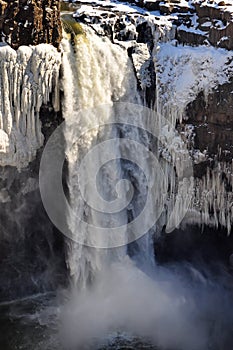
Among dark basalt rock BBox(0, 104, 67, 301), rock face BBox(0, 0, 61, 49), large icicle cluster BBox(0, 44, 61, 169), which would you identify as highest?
rock face BBox(0, 0, 61, 49)

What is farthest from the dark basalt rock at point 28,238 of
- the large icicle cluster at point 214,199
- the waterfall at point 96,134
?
the large icicle cluster at point 214,199

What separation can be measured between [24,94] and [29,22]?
1.59 metres

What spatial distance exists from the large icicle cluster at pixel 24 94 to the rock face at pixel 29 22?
0.69 ft

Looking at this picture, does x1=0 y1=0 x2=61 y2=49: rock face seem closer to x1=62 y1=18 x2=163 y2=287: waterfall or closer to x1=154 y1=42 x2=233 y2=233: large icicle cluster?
x1=62 y1=18 x2=163 y2=287: waterfall

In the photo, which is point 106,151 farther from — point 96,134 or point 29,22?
point 29,22

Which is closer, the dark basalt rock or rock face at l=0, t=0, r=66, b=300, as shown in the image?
rock face at l=0, t=0, r=66, b=300

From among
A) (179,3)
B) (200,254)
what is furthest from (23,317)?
(179,3)

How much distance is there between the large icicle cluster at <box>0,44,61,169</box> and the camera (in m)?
11.6

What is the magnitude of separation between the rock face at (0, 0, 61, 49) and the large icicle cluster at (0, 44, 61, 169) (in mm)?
209

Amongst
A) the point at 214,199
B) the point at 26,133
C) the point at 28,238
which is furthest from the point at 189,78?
the point at 28,238

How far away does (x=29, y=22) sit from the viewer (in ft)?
38.5

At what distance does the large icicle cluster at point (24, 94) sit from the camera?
37.9ft

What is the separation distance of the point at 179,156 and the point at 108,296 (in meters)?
4.06

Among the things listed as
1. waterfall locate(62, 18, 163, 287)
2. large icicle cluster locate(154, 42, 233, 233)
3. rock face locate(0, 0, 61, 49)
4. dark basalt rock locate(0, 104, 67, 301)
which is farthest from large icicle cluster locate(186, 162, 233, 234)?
rock face locate(0, 0, 61, 49)
